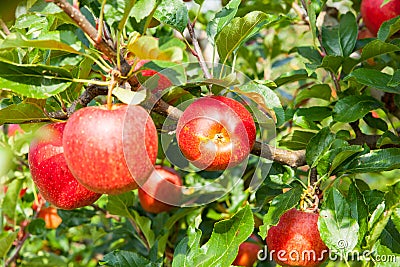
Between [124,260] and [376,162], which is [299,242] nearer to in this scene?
[376,162]

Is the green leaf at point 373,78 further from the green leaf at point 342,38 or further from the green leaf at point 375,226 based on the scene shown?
the green leaf at point 375,226

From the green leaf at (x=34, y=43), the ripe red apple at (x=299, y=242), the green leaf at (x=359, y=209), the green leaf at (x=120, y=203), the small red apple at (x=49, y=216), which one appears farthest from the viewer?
the small red apple at (x=49, y=216)

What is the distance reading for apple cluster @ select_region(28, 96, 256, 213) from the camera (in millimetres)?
830

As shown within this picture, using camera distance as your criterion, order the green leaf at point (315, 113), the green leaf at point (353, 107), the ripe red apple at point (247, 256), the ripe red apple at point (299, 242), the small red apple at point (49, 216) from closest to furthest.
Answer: the ripe red apple at point (299, 242), the green leaf at point (353, 107), the green leaf at point (315, 113), the ripe red apple at point (247, 256), the small red apple at point (49, 216)

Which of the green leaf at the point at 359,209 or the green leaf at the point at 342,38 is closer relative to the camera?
the green leaf at the point at 359,209

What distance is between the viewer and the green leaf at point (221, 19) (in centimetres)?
126

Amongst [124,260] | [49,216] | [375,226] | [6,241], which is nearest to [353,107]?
[375,226]

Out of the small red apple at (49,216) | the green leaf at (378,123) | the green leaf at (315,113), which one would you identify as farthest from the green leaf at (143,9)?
the small red apple at (49,216)

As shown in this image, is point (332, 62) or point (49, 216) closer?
point (332, 62)

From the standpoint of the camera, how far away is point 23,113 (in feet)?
3.35

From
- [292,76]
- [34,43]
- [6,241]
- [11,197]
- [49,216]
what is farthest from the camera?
[49,216]

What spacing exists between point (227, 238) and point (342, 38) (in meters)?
0.79

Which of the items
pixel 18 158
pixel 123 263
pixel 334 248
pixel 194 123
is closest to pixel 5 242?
pixel 18 158

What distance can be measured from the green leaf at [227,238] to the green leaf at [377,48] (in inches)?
21.2
